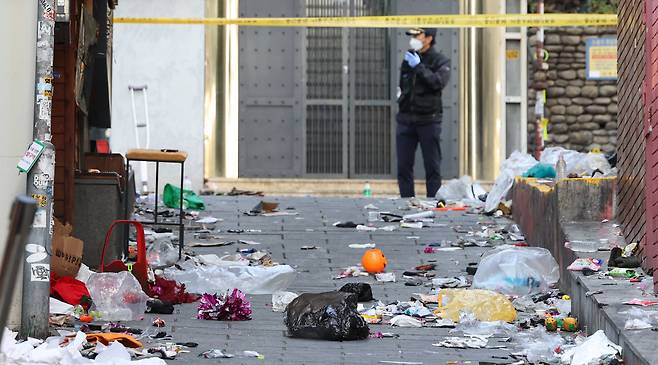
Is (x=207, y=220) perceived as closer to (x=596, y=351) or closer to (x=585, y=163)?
(x=585, y=163)

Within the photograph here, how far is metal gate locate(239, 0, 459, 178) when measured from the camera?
2033 cm

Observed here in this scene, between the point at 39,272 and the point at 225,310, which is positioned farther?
the point at 225,310

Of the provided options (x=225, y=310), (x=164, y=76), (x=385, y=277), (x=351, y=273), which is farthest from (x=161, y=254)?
(x=164, y=76)

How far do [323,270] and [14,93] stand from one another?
14.8 ft

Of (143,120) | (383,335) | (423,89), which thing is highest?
(423,89)

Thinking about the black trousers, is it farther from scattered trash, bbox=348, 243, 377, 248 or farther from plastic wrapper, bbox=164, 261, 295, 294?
plastic wrapper, bbox=164, 261, 295, 294

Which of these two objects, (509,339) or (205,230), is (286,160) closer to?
(205,230)

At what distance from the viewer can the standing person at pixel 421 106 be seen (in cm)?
1730

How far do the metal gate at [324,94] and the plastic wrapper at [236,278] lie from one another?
968cm

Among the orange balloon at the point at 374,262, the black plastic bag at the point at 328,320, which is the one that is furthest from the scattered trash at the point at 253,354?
the orange balloon at the point at 374,262

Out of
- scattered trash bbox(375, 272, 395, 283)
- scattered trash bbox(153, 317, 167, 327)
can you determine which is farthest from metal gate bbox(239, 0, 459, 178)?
scattered trash bbox(153, 317, 167, 327)

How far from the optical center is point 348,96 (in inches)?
806

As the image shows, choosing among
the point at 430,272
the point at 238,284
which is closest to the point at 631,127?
the point at 430,272

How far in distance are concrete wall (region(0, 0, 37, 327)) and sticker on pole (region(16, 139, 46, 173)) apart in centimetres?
7
